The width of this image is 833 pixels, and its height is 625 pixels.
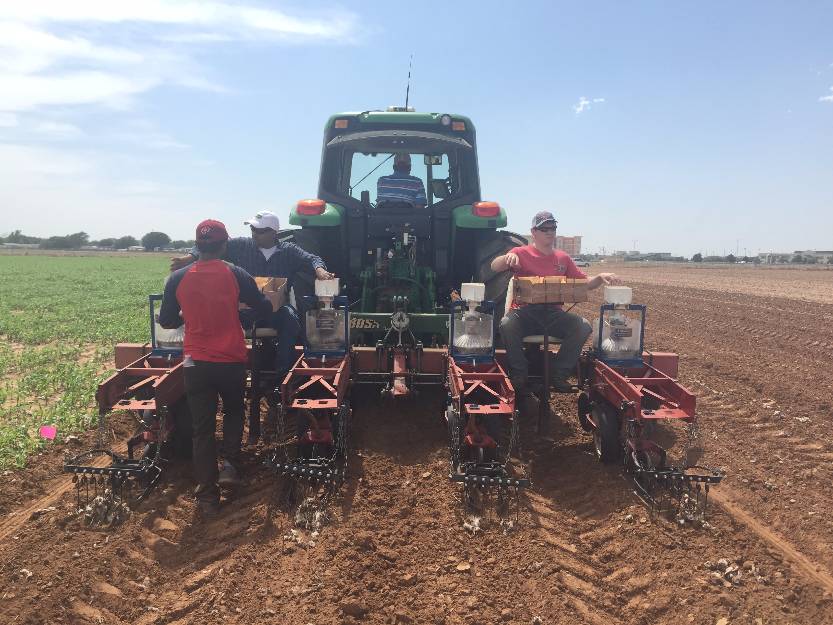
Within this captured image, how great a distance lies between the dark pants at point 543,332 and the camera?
4512 millimetres

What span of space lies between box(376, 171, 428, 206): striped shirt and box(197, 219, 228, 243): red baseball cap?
2.68 meters

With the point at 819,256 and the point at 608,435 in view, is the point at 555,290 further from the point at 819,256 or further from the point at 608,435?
the point at 819,256

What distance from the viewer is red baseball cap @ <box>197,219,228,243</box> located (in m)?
3.46

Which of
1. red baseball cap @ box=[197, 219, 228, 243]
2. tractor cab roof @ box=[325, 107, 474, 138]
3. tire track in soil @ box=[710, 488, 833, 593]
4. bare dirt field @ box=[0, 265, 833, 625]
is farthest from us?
tractor cab roof @ box=[325, 107, 474, 138]

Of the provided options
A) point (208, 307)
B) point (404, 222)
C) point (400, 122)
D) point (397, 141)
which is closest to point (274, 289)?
point (208, 307)

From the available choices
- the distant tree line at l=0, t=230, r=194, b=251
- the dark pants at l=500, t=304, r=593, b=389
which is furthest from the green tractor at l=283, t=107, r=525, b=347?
the distant tree line at l=0, t=230, r=194, b=251

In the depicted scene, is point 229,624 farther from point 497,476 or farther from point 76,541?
point 497,476

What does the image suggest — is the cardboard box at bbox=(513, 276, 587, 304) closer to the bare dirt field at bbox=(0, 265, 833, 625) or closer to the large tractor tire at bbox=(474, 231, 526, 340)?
the large tractor tire at bbox=(474, 231, 526, 340)

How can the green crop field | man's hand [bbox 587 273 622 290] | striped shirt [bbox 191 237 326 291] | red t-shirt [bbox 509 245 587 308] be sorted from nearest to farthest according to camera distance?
man's hand [bbox 587 273 622 290] → red t-shirt [bbox 509 245 587 308] → striped shirt [bbox 191 237 326 291] → the green crop field

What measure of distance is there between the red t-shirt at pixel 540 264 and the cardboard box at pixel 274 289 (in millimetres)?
1941

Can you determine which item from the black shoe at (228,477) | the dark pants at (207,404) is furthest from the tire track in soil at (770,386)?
the dark pants at (207,404)

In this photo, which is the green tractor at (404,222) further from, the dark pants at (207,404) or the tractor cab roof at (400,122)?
the dark pants at (207,404)

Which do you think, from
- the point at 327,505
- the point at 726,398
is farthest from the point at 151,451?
the point at 726,398

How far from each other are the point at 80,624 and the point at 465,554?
6.12 feet
